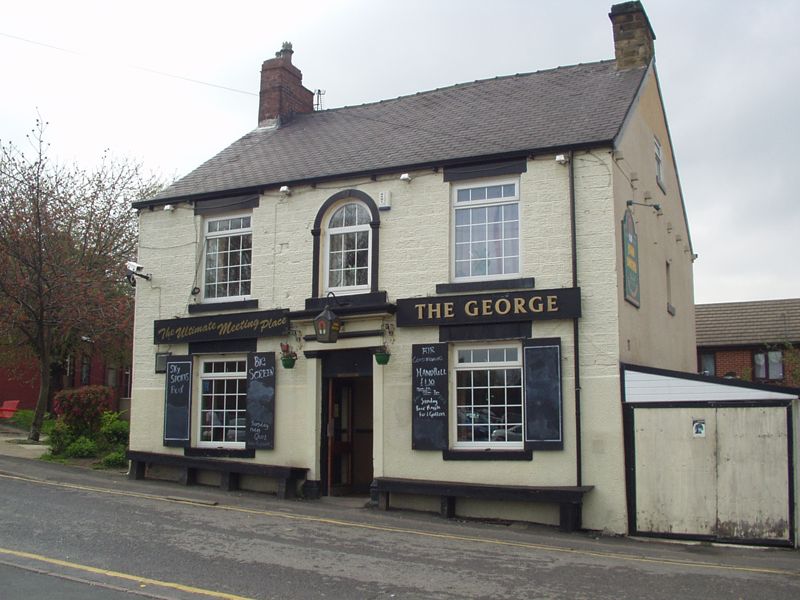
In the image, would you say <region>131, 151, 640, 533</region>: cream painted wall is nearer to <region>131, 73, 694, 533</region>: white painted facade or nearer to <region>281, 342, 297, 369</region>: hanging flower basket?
<region>131, 73, 694, 533</region>: white painted facade

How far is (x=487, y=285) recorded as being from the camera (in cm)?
1380

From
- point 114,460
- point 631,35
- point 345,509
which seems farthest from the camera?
point 114,460

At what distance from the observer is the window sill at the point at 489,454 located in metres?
13.0

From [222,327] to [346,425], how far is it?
10.1ft

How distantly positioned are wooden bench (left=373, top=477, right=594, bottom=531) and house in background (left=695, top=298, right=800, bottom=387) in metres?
20.7

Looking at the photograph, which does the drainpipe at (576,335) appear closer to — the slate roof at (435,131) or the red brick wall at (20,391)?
the slate roof at (435,131)

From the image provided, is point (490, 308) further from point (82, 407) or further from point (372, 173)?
point (82, 407)

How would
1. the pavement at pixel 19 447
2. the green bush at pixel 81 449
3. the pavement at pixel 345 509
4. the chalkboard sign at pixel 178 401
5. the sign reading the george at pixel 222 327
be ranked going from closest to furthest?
1. the pavement at pixel 345 509
2. the sign reading the george at pixel 222 327
3. the chalkboard sign at pixel 178 401
4. the green bush at pixel 81 449
5. the pavement at pixel 19 447

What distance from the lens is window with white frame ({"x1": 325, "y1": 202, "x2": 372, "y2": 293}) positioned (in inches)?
595

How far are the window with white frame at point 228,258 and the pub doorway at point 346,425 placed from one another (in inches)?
102

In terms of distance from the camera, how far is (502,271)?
14.0 m

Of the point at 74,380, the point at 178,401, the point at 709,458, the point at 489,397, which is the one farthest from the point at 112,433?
the point at 74,380

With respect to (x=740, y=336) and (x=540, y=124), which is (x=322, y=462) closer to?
(x=540, y=124)

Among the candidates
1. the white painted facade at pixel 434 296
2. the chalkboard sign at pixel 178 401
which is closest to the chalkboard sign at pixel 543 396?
the white painted facade at pixel 434 296
